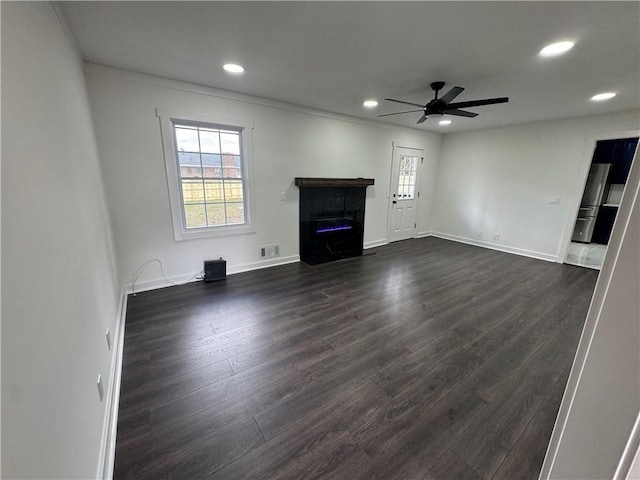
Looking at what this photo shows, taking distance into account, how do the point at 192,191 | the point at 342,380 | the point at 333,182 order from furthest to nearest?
the point at 333,182
the point at 192,191
the point at 342,380

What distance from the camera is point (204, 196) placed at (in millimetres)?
3404

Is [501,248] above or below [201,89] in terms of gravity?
below

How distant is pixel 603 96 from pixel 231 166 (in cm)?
479

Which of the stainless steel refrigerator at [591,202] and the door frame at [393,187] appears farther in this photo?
the door frame at [393,187]

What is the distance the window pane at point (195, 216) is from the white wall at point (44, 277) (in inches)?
68.2

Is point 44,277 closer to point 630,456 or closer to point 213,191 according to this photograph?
point 630,456

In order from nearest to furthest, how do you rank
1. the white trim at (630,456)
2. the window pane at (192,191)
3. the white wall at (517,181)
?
the white trim at (630,456) → the window pane at (192,191) → the white wall at (517,181)

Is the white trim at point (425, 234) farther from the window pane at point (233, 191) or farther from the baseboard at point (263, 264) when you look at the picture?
the window pane at point (233, 191)

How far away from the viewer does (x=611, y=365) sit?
1.60 feet

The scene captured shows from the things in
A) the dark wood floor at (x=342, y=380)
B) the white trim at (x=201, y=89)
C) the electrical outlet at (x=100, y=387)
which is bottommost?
the dark wood floor at (x=342, y=380)

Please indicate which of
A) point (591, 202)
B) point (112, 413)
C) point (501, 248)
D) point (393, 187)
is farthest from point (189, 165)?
point (591, 202)

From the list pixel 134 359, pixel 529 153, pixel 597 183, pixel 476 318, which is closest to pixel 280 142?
pixel 134 359

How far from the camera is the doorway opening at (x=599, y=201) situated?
4.38 meters

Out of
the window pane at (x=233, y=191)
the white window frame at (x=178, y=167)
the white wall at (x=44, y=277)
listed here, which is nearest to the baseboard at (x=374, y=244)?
the white window frame at (x=178, y=167)
